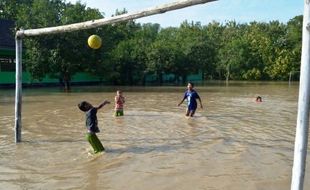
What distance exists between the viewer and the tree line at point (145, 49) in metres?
33.6

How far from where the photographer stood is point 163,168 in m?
9.09

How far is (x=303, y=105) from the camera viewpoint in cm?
475

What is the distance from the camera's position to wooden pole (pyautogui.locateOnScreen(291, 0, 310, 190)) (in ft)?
15.4

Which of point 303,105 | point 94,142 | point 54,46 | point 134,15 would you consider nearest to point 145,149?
point 94,142

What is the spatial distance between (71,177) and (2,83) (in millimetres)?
29448

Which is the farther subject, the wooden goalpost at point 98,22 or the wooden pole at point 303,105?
the wooden goalpost at point 98,22

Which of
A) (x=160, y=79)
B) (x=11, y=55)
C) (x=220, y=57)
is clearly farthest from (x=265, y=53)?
(x=11, y=55)

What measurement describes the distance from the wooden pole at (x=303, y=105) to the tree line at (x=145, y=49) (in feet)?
86.6

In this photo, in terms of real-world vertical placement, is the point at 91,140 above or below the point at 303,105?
below

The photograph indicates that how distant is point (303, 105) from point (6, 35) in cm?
3541

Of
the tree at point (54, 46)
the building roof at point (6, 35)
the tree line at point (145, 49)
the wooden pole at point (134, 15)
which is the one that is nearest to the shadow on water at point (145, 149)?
the wooden pole at point (134, 15)

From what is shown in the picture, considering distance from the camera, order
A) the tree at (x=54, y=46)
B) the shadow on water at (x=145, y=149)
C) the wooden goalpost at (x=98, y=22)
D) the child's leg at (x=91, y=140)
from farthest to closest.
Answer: the tree at (x=54, y=46) < the shadow on water at (x=145, y=149) < the child's leg at (x=91, y=140) < the wooden goalpost at (x=98, y=22)

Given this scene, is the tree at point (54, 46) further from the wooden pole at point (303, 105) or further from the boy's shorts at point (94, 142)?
the wooden pole at point (303, 105)

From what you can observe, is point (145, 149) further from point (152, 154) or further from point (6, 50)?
point (6, 50)
